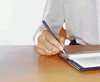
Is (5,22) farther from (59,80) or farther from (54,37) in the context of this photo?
(59,80)

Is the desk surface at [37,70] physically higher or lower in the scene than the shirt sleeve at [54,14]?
lower

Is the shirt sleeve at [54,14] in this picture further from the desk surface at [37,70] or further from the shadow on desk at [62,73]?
the shadow on desk at [62,73]

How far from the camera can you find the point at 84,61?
27.8 inches

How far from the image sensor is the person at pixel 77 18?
4.32 feet

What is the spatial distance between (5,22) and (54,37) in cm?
125

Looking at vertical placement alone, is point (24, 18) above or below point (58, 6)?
below

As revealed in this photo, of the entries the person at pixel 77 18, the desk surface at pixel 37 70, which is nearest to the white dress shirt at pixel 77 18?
the person at pixel 77 18

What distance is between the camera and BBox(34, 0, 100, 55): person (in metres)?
1.32

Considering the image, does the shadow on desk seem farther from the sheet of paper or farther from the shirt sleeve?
the shirt sleeve

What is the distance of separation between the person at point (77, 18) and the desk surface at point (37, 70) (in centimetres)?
45

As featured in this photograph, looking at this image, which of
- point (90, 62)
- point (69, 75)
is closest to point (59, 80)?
point (69, 75)

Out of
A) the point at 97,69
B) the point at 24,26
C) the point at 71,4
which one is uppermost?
the point at 71,4

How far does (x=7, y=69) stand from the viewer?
0.69m

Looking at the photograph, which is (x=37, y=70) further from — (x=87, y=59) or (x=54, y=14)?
(x=54, y=14)
